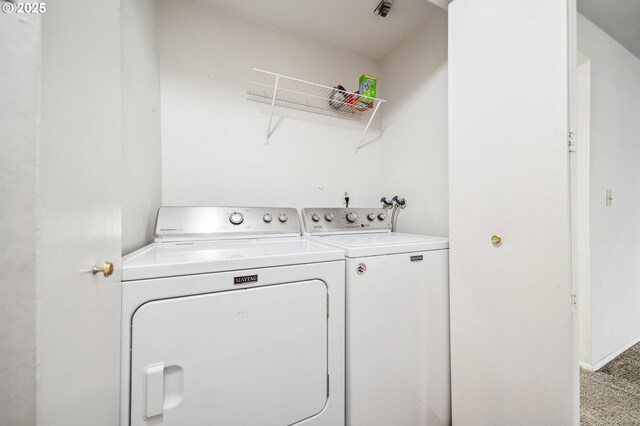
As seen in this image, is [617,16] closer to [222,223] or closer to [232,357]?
[222,223]

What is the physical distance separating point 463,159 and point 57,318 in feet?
5.04

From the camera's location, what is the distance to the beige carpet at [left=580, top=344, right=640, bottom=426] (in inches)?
54.2

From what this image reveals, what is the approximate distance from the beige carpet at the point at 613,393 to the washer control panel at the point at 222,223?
212cm

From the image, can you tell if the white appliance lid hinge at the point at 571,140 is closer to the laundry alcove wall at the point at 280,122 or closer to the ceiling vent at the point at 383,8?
the laundry alcove wall at the point at 280,122

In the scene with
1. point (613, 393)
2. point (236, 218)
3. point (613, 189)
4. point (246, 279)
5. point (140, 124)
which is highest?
point (140, 124)

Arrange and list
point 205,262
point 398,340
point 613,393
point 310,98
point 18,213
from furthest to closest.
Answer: point 310,98 → point 613,393 → point 398,340 → point 205,262 → point 18,213

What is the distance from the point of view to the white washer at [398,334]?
1067mm

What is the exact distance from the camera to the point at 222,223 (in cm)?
142

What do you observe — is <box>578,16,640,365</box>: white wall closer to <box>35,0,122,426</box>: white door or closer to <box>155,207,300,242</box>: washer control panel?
<box>155,207,300,242</box>: washer control panel

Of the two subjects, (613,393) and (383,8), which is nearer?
(613,393)

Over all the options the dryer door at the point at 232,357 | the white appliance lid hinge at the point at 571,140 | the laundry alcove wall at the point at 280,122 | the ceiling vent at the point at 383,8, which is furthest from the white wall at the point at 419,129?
the dryer door at the point at 232,357

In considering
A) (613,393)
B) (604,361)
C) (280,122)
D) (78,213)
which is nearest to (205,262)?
(78,213)

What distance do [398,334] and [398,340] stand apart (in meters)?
0.03

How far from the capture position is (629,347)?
2102mm
